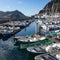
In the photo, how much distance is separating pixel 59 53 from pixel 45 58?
200 centimetres

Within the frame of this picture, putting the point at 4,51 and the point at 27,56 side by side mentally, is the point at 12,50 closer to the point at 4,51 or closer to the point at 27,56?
the point at 4,51

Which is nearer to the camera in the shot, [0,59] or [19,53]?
[0,59]

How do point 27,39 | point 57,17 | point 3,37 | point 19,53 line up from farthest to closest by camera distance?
point 57,17, point 3,37, point 27,39, point 19,53

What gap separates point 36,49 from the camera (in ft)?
78.1

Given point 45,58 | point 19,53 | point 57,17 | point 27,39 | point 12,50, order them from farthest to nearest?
point 57,17 < point 27,39 < point 12,50 < point 19,53 < point 45,58

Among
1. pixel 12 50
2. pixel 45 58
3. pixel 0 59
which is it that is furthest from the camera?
pixel 12 50

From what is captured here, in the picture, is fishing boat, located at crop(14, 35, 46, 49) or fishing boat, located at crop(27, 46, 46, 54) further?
fishing boat, located at crop(14, 35, 46, 49)

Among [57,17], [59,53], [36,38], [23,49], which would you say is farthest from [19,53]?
[57,17]

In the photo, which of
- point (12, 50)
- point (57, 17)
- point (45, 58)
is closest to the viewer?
point (45, 58)

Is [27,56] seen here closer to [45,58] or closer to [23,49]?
[23,49]

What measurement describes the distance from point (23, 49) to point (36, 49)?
363cm

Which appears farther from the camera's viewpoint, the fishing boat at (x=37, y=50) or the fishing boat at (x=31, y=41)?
the fishing boat at (x=31, y=41)

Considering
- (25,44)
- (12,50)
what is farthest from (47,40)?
(12,50)

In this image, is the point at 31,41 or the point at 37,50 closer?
the point at 37,50
